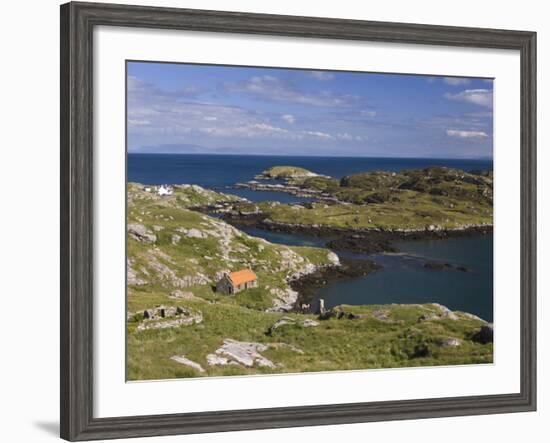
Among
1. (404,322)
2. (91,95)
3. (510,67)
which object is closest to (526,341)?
(404,322)

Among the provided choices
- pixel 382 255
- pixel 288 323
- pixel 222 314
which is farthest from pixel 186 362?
pixel 382 255

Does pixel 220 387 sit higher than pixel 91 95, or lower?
lower

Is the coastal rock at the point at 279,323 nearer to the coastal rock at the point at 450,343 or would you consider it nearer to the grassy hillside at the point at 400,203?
the grassy hillside at the point at 400,203

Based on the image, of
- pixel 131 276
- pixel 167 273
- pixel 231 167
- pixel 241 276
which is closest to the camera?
pixel 131 276

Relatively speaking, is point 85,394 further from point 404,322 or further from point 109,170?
point 404,322

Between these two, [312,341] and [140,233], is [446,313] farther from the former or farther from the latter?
[140,233]

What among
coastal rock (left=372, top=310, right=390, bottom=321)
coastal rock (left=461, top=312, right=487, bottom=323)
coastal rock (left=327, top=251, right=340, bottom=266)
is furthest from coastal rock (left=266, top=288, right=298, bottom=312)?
coastal rock (left=461, top=312, right=487, bottom=323)

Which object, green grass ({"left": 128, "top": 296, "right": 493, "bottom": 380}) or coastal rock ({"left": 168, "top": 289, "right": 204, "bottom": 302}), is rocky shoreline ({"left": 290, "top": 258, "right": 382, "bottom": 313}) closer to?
green grass ({"left": 128, "top": 296, "right": 493, "bottom": 380})
